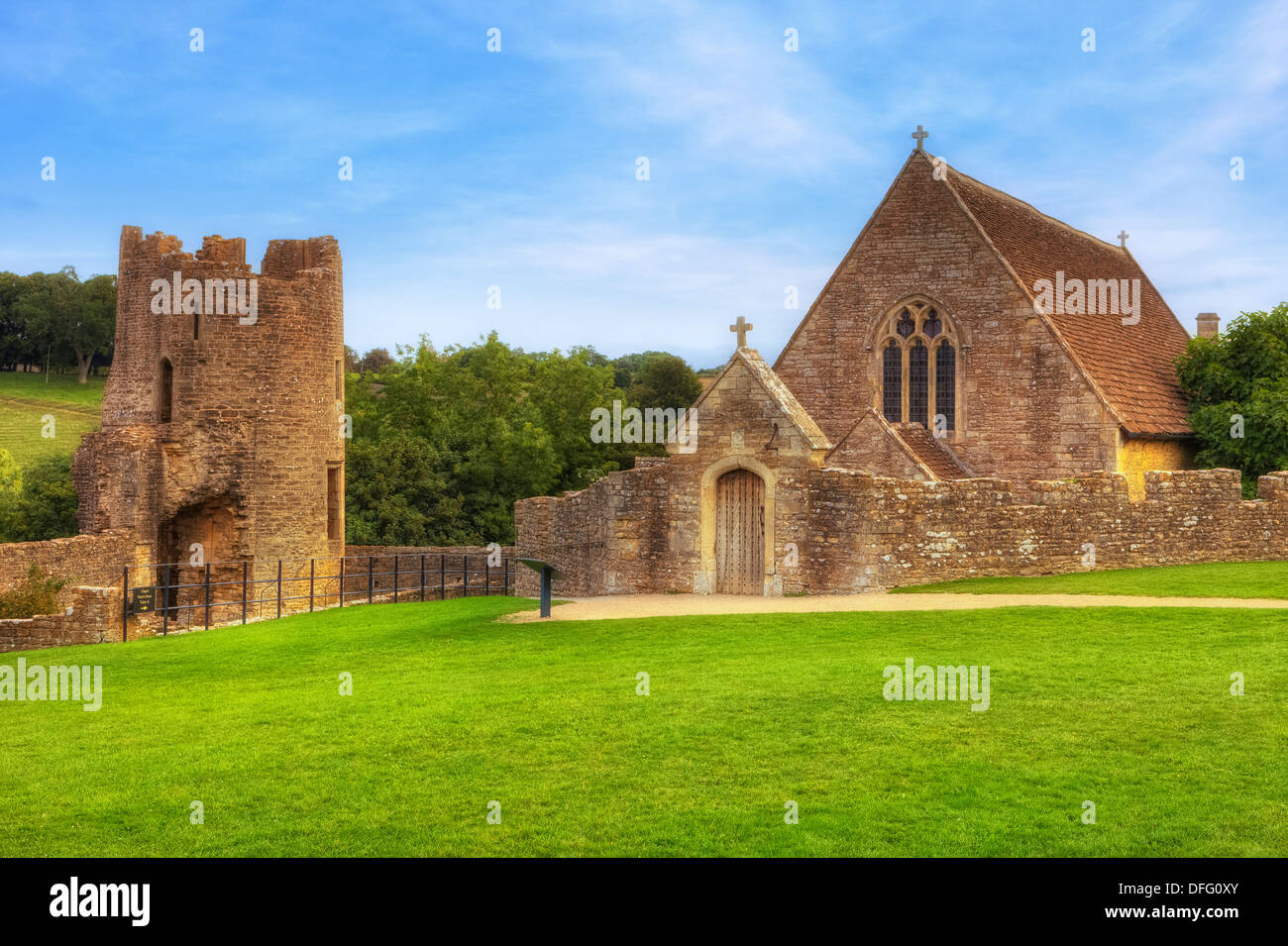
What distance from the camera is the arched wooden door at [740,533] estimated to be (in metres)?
20.5

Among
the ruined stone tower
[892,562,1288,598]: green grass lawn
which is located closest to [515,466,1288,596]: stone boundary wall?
[892,562,1288,598]: green grass lawn

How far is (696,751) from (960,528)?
38.6 feet

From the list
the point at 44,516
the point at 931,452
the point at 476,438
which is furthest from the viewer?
the point at 476,438

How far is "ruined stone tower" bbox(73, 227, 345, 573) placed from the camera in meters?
29.6

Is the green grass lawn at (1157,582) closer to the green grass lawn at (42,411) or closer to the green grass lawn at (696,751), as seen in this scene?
the green grass lawn at (696,751)

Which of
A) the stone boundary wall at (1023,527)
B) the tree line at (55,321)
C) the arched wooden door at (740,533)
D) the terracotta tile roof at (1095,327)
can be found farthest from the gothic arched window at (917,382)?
the tree line at (55,321)

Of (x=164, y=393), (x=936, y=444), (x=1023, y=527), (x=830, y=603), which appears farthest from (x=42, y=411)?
(x=1023, y=527)

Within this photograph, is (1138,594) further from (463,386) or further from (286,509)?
(463,386)

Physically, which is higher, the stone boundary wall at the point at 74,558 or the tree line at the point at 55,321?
the tree line at the point at 55,321

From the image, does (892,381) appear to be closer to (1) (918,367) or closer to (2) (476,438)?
(1) (918,367)

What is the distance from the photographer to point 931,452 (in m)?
26.2

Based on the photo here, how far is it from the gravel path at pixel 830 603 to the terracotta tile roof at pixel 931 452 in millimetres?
6546

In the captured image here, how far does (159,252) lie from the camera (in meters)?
32.1
